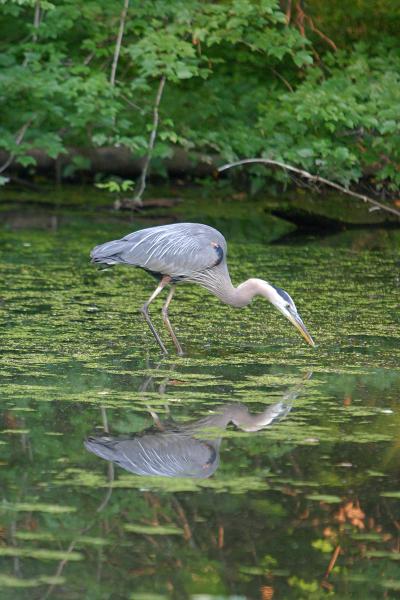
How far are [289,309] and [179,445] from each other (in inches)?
94.0

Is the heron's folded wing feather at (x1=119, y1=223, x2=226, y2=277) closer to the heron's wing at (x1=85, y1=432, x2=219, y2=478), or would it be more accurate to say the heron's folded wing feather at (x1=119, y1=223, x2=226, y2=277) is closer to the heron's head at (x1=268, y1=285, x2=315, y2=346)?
the heron's head at (x1=268, y1=285, x2=315, y2=346)

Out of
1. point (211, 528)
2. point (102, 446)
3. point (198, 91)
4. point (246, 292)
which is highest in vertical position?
point (211, 528)

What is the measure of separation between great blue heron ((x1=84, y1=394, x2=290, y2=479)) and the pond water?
0.02 m

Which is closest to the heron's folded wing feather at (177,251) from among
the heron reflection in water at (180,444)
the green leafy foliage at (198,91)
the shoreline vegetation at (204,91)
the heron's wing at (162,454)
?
the heron reflection in water at (180,444)

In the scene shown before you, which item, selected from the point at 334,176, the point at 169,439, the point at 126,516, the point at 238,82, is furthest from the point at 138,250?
the point at 238,82

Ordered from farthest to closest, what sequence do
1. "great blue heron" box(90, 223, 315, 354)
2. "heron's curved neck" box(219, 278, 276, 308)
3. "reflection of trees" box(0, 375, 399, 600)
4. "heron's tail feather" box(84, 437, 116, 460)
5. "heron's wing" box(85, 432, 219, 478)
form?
"great blue heron" box(90, 223, 315, 354), "heron's curved neck" box(219, 278, 276, 308), "heron's tail feather" box(84, 437, 116, 460), "heron's wing" box(85, 432, 219, 478), "reflection of trees" box(0, 375, 399, 600)

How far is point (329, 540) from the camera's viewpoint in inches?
175

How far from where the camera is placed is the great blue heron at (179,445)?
5246 millimetres

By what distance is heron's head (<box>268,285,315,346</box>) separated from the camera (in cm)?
774

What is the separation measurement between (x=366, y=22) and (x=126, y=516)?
13.4m

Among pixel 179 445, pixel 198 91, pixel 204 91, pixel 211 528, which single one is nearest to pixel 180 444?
pixel 179 445

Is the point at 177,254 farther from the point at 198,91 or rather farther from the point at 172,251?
the point at 198,91

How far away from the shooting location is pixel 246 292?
8.20 m

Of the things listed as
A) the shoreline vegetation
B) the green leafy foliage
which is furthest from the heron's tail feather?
the green leafy foliage
